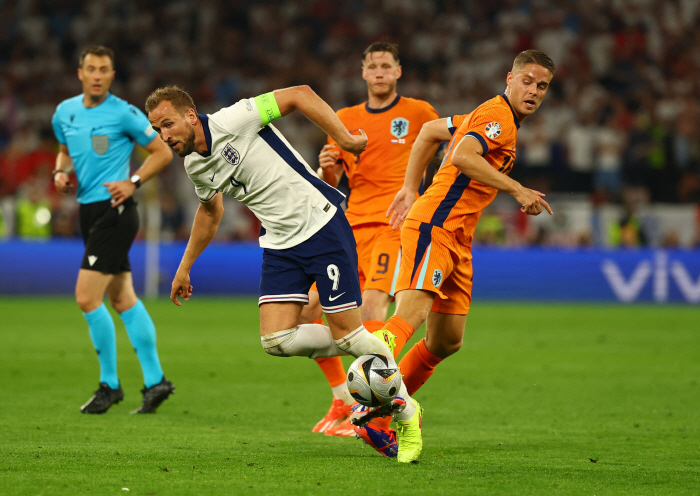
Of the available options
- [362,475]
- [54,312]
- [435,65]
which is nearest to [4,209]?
[54,312]

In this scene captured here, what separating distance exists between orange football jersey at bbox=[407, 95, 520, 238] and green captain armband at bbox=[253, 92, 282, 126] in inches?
44.3

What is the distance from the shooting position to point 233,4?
896 inches

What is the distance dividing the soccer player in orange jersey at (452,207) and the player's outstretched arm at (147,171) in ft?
7.40

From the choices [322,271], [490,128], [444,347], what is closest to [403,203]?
[490,128]

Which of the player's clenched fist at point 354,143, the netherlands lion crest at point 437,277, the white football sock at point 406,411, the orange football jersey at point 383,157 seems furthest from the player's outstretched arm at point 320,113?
the orange football jersey at point 383,157

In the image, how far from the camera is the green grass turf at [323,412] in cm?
439

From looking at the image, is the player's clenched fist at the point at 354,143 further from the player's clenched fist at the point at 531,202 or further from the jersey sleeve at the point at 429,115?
the jersey sleeve at the point at 429,115

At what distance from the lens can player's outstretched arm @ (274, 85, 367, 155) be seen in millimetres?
4625

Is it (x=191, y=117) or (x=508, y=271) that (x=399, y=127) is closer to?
(x=191, y=117)

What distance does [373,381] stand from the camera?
4.66 metres

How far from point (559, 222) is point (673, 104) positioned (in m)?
5.10

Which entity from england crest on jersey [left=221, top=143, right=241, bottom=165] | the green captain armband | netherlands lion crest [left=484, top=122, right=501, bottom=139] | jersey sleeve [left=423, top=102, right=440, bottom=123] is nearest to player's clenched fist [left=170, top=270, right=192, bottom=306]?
england crest on jersey [left=221, top=143, right=241, bottom=165]

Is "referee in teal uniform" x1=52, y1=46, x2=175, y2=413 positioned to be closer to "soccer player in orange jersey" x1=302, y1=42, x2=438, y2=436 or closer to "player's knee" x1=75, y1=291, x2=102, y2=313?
"player's knee" x1=75, y1=291, x2=102, y2=313

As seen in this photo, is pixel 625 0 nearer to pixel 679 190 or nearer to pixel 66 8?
pixel 679 190
